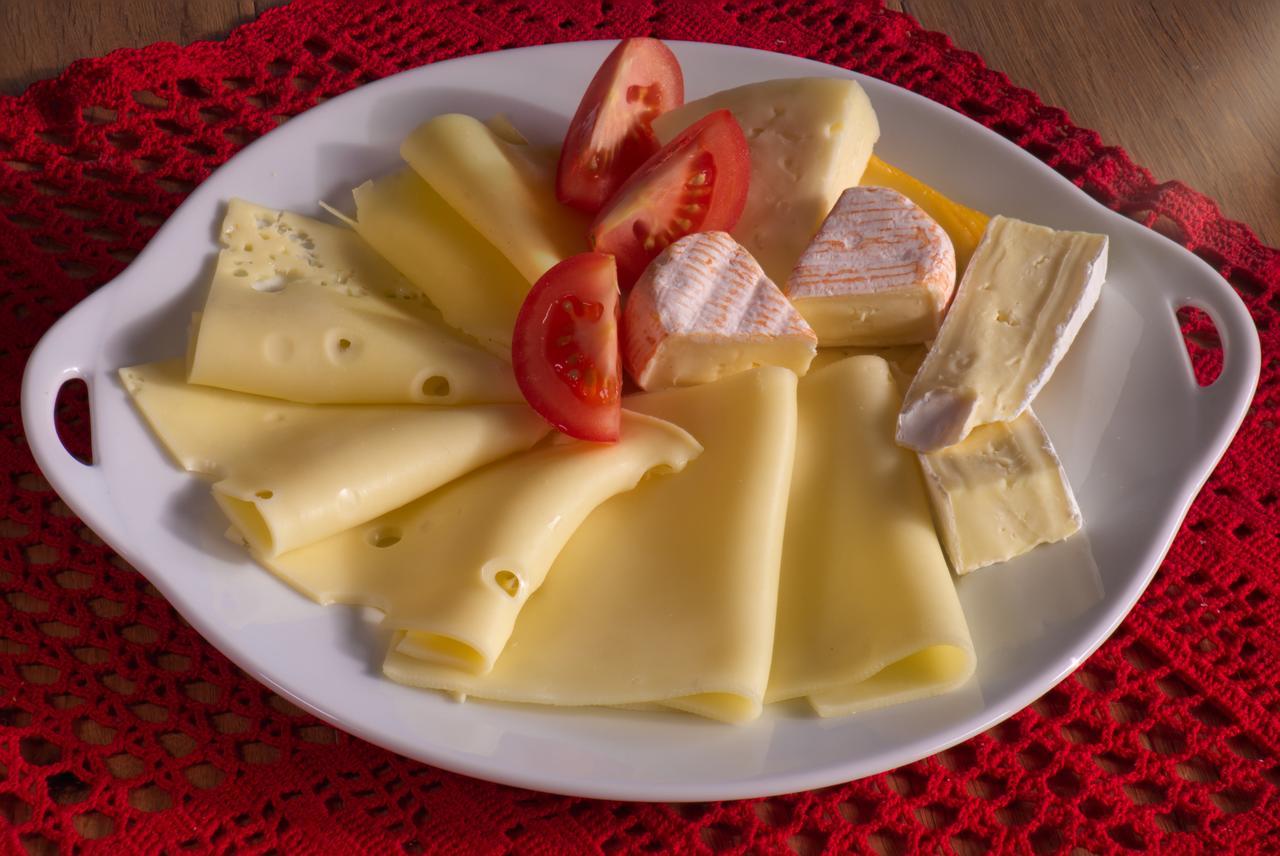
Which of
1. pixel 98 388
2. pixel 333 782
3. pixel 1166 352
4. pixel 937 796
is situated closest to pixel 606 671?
pixel 333 782

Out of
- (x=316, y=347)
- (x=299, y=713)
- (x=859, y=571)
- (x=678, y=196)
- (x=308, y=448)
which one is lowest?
(x=299, y=713)

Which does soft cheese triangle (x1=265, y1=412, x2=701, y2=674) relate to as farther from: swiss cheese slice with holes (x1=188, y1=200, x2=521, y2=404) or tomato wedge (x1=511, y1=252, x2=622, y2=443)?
swiss cheese slice with holes (x1=188, y1=200, x2=521, y2=404)

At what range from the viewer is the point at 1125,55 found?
3752mm

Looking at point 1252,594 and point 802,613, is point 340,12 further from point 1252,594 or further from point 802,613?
point 1252,594

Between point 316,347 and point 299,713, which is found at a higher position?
point 316,347

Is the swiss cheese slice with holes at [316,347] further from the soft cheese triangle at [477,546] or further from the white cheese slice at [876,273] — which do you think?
the white cheese slice at [876,273]

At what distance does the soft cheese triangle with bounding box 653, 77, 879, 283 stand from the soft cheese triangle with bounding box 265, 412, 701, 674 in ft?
2.01

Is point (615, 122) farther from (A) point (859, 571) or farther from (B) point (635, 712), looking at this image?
(B) point (635, 712)

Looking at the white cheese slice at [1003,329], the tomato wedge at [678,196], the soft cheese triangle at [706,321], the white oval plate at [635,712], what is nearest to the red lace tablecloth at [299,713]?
the white oval plate at [635,712]

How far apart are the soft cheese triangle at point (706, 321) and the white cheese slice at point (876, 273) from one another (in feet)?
0.33

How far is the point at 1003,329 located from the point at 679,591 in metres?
0.89

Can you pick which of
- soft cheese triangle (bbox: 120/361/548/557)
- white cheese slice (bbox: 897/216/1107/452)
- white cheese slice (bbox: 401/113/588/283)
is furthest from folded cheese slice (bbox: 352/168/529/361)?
white cheese slice (bbox: 897/216/1107/452)

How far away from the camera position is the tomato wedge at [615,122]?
106 inches

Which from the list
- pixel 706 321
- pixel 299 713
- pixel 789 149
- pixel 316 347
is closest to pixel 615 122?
pixel 789 149
